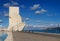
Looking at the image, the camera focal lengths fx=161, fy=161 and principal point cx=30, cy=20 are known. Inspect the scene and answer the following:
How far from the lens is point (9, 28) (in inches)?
990

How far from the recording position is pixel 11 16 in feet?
79.6

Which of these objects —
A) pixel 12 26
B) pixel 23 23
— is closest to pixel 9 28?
pixel 12 26

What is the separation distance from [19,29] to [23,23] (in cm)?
209

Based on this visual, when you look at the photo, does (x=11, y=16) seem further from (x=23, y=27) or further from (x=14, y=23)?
(x=23, y=27)

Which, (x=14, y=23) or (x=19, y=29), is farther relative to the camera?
(x=19, y=29)

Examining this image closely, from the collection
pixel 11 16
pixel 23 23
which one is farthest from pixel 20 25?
pixel 11 16

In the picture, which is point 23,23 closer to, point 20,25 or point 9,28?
point 20,25

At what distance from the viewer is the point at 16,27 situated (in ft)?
85.4

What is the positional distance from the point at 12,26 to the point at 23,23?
1798 mm

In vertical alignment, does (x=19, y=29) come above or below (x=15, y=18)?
below

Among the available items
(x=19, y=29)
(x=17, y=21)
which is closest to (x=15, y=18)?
(x=17, y=21)

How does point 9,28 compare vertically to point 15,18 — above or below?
below

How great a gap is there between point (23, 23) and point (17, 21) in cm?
100

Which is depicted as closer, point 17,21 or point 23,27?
point 17,21
